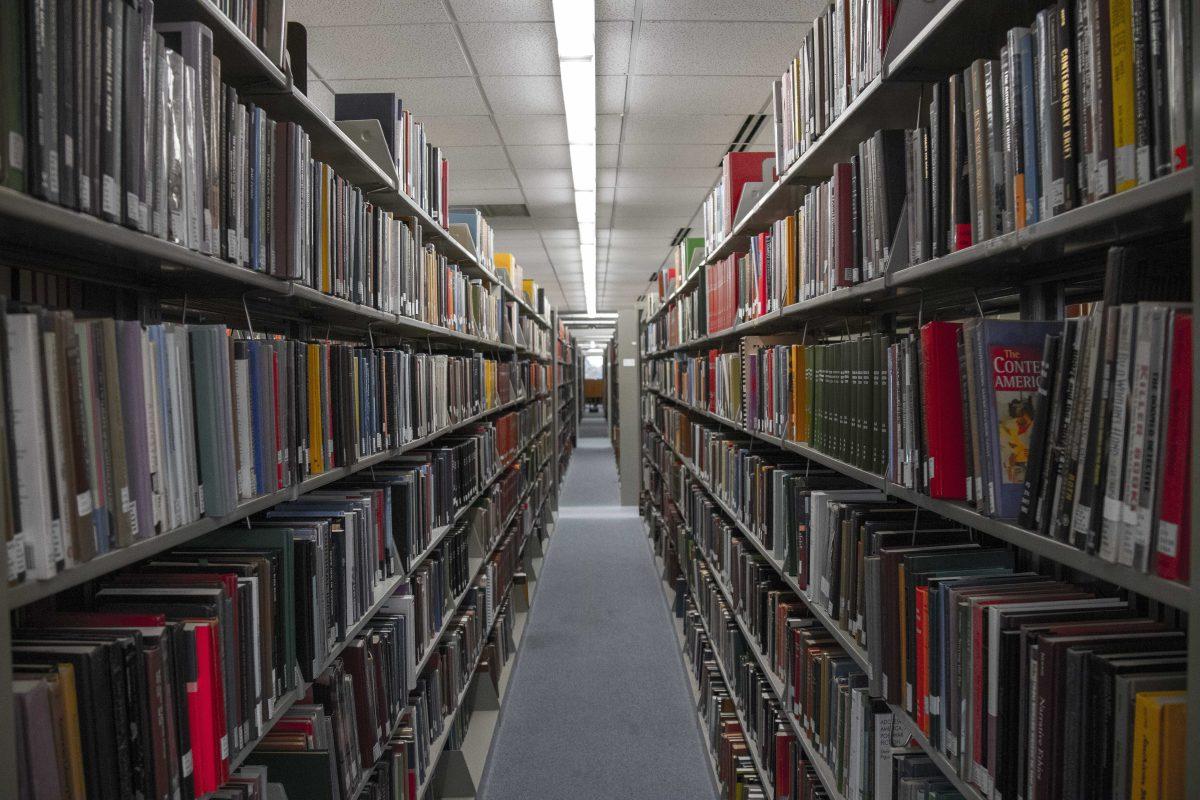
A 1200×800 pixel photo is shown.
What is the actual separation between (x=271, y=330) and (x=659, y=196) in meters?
4.54

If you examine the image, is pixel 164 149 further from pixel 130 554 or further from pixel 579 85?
pixel 579 85

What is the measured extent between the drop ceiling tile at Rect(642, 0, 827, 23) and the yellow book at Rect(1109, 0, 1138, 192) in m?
2.52

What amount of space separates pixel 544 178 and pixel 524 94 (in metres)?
1.65

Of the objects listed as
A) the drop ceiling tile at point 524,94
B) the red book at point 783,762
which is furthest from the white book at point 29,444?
the drop ceiling tile at point 524,94

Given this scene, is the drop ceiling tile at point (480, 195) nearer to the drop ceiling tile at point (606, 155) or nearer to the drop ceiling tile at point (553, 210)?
the drop ceiling tile at point (553, 210)

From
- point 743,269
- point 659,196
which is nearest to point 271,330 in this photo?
point 743,269

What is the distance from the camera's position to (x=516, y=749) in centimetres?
326

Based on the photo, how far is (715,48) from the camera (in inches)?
135

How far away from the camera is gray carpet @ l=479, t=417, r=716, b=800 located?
2.99 metres

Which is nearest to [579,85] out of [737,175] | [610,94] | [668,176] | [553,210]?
[610,94]

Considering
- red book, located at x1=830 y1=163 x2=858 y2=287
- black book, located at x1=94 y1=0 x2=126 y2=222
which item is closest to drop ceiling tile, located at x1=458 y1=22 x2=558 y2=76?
red book, located at x1=830 y1=163 x2=858 y2=287

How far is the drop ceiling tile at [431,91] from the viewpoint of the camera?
3770mm

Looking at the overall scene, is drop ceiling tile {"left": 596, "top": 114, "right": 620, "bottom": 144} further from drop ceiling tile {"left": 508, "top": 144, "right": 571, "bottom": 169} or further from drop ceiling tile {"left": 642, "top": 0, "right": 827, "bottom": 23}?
drop ceiling tile {"left": 642, "top": 0, "right": 827, "bottom": 23}

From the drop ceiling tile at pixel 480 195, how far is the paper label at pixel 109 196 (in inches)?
195
